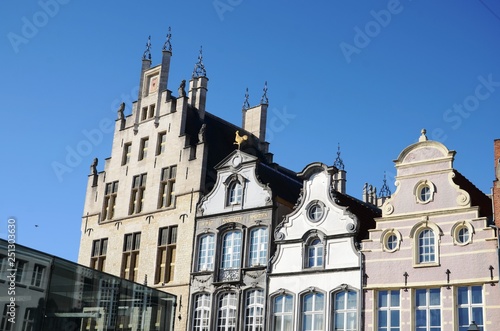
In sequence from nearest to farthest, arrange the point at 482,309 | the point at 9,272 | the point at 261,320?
the point at 9,272
the point at 482,309
the point at 261,320

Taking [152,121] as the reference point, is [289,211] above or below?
below

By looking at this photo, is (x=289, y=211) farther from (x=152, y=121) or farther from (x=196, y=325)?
(x=152, y=121)

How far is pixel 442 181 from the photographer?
25.6 metres

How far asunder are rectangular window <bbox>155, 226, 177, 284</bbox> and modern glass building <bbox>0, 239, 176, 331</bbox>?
6.47 m

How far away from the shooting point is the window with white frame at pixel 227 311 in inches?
1147

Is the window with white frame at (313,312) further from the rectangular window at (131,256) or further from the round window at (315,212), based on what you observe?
the rectangular window at (131,256)

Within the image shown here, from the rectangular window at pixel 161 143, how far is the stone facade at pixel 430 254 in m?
A: 12.4

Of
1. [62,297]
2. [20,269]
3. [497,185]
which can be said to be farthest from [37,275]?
[497,185]

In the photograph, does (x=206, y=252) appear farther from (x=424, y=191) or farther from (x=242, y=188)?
(x=424, y=191)

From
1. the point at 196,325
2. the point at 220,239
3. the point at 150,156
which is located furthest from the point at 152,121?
the point at 196,325

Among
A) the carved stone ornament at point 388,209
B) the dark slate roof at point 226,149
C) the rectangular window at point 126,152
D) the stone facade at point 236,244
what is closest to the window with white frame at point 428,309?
the carved stone ornament at point 388,209

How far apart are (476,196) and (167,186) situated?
44.8ft

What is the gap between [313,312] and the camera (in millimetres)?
Result: 27172

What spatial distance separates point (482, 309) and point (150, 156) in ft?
58.0
